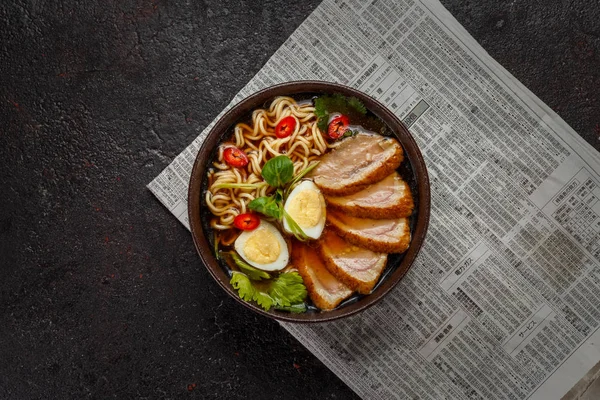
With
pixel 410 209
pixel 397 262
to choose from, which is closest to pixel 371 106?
pixel 410 209

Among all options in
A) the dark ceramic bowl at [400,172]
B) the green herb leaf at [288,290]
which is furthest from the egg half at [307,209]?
the dark ceramic bowl at [400,172]

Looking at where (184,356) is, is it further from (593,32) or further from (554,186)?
(593,32)

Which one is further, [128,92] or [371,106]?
[128,92]

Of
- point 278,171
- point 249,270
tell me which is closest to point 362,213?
point 278,171

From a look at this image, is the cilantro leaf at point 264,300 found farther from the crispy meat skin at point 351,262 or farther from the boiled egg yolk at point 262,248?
the crispy meat skin at point 351,262

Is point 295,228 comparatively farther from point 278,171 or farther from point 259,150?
point 259,150
